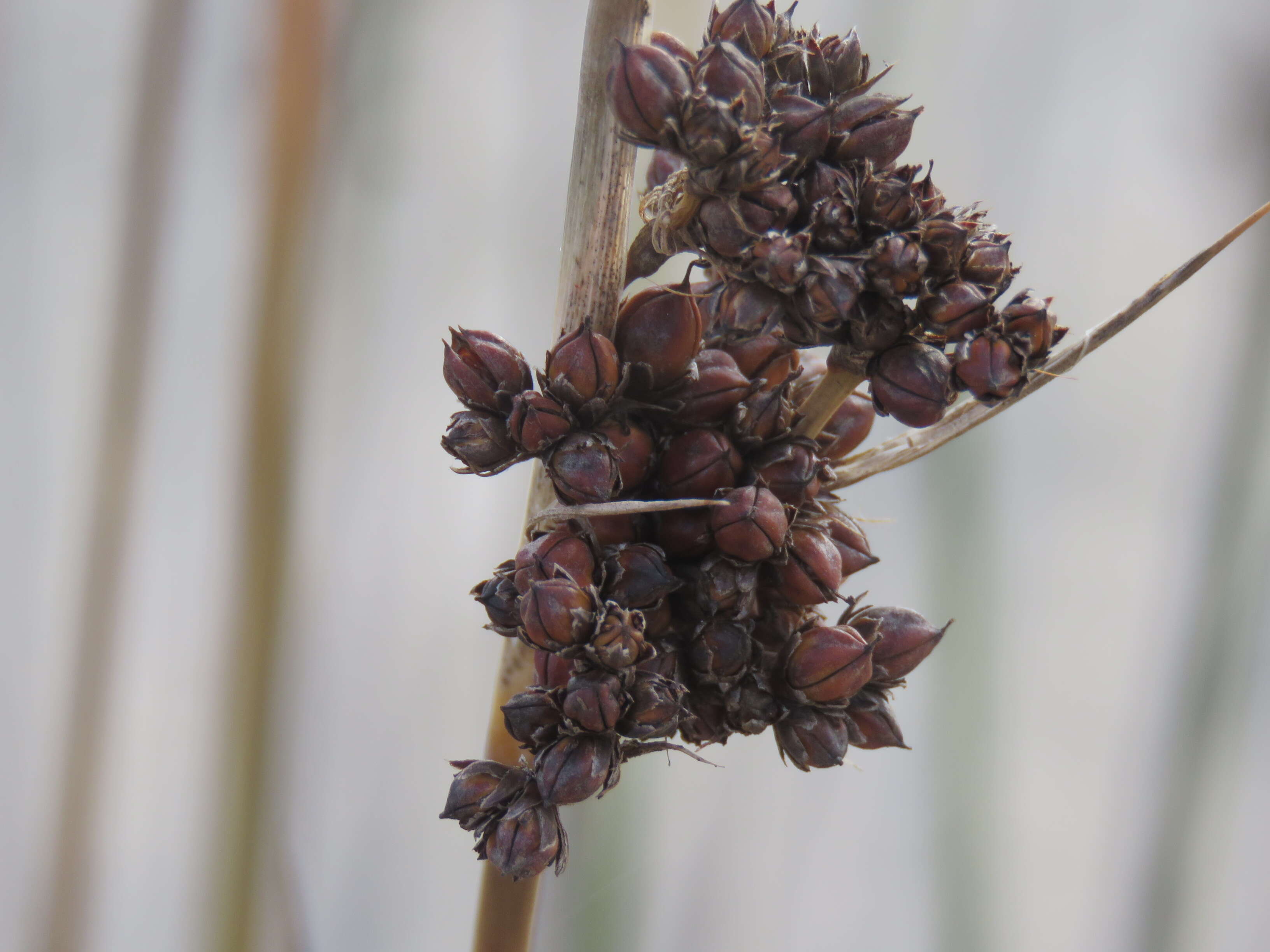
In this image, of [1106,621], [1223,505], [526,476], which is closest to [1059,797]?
[1106,621]

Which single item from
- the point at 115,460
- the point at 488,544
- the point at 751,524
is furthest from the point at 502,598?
the point at 488,544

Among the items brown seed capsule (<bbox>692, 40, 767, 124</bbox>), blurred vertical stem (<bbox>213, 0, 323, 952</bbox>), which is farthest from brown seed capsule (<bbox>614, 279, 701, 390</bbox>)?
blurred vertical stem (<bbox>213, 0, 323, 952</bbox>)

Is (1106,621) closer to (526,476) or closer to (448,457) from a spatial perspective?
(526,476)

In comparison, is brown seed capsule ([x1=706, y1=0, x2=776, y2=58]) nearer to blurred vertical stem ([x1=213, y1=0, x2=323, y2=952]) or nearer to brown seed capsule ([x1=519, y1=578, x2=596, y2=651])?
brown seed capsule ([x1=519, y1=578, x2=596, y2=651])

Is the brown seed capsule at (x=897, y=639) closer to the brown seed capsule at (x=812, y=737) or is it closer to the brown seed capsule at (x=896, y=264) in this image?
the brown seed capsule at (x=812, y=737)

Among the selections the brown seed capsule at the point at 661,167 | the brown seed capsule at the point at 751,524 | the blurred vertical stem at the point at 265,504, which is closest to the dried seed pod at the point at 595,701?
the brown seed capsule at the point at 751,524

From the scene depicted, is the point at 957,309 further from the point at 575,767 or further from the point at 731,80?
the point at 575,767
